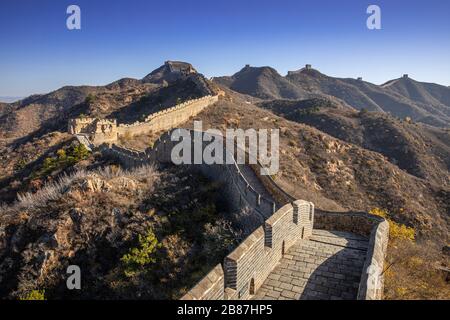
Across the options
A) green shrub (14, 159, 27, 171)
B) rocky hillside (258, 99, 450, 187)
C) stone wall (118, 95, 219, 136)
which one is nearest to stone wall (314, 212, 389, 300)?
stone wall (118, 95, 219, 136)

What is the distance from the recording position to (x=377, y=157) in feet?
135

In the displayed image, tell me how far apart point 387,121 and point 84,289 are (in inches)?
2423

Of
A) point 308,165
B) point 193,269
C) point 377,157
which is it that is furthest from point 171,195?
point 377,157

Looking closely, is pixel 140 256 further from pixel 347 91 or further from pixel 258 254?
pixel 347 91

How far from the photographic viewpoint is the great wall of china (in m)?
6.67

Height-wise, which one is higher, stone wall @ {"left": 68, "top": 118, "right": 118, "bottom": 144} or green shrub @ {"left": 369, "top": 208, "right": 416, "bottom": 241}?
stone wall @ {"left": 68, "top": 118, "right": 118, "bottom": 144}

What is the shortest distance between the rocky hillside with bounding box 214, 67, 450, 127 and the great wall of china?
10849 centimetres

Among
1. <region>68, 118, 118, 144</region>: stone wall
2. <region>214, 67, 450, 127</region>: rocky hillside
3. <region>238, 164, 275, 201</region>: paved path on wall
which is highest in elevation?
<region>214, 67, 450, 127</region>: rocky hillside

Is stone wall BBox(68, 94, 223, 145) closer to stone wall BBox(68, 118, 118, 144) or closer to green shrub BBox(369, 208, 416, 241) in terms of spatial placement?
stone wall BBox(68, 118, 118, 144)

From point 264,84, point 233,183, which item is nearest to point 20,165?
point 233,183

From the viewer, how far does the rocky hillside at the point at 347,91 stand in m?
134

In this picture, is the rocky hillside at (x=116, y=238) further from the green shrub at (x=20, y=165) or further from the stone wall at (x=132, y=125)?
the green shrub at (x=20, y=165)

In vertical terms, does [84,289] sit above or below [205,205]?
below
